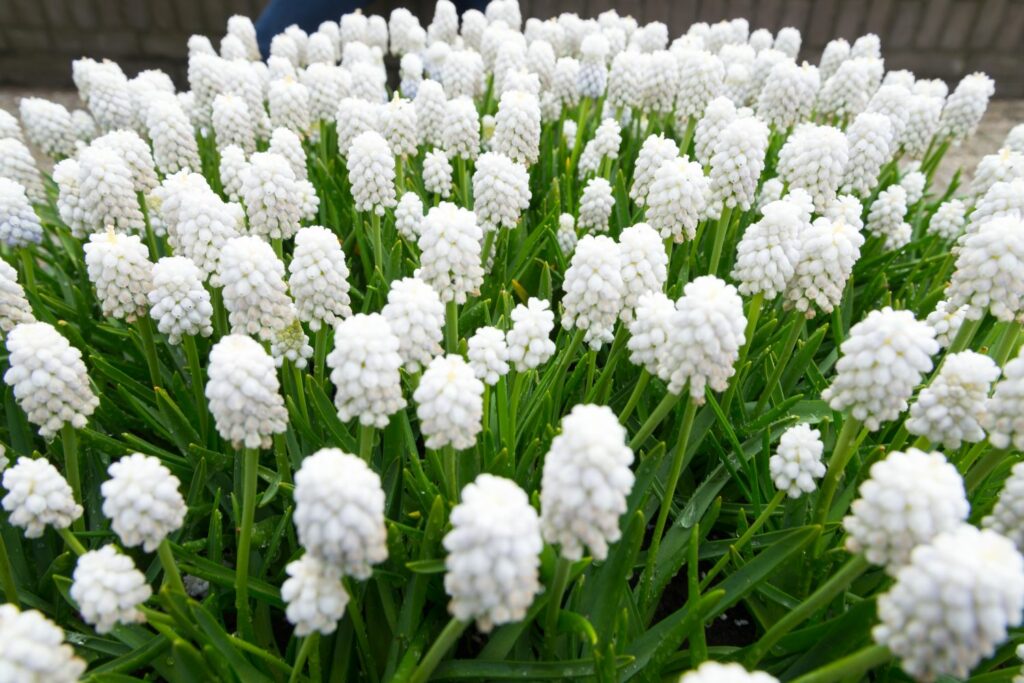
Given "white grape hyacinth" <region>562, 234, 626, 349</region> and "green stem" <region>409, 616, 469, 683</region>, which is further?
"white grape hyacinth" <region>562, 234, 626, 349</region>

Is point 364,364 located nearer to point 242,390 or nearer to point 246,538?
point 242,390

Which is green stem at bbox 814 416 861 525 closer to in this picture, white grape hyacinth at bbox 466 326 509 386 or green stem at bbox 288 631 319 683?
white grape hyacinth at bbox 466 326 509 386

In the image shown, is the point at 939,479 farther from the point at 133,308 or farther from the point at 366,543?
the point at 133,308

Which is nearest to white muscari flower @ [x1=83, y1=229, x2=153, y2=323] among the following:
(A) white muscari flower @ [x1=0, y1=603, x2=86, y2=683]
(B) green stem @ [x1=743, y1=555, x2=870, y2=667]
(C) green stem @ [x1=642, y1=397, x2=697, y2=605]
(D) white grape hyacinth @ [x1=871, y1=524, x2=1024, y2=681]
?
(A) white muscari flower @ [x1=0, y1=603, x2=86, y2=683]

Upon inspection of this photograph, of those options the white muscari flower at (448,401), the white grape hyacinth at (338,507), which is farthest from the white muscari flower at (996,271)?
the white grape hyacinth at (338,507)

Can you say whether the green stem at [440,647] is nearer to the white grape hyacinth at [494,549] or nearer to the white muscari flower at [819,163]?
the white grape hyacinth at [494,549]

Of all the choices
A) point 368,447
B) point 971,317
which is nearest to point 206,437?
point 368,447
